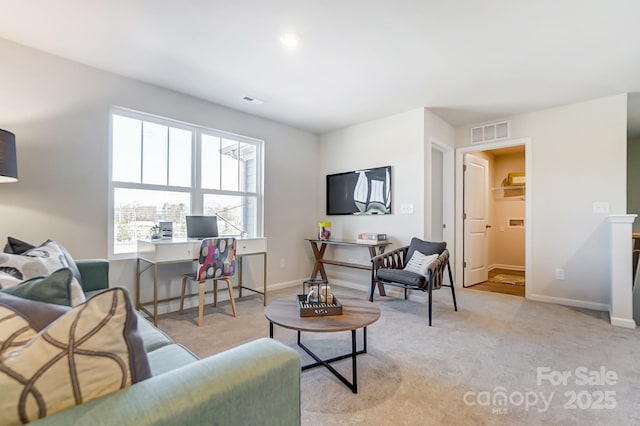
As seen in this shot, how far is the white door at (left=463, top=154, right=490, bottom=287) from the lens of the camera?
4.39m

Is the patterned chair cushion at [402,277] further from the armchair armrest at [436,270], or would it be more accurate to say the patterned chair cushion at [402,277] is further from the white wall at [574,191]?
the white wall at [574,191]

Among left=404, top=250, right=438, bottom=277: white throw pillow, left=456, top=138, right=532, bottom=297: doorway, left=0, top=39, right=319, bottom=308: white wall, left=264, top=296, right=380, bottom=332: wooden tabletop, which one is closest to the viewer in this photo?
left=264, top=296, right=380, bottom=332: wooden tabletop

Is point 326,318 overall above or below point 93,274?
below

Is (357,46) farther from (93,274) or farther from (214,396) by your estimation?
(93,274)

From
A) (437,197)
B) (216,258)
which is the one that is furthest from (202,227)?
(437,197)

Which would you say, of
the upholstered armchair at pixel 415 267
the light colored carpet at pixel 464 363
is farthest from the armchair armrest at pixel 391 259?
the light colored carpet at pixel 464 363

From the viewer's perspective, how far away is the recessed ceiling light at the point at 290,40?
7.22 ft

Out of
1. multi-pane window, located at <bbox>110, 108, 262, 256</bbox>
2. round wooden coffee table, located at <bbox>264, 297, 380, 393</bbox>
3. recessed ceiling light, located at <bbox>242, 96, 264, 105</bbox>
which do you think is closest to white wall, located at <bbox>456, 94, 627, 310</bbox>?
round wooden coffee table, located at <bbox>264, 297, 380, 393</bbox>

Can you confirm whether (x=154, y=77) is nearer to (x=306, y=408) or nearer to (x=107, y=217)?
(x=107, y=217)

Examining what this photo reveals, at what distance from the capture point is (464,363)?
203 cm

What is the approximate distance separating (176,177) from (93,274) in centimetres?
141

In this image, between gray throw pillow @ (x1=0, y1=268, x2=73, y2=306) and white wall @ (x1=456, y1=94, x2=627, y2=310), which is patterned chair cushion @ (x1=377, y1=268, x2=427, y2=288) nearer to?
white wall @ (x1=456, y1=94, x2=627, y2=310)

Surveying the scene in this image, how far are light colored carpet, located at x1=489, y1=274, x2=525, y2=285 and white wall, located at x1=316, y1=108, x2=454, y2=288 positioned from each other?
2.18m

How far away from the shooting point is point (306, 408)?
1.55 m
